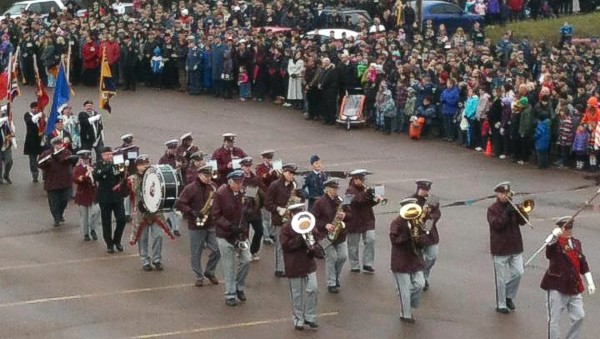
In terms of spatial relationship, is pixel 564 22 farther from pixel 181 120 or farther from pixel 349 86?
pixel 181 120

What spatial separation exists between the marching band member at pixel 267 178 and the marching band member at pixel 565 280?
5456 mm

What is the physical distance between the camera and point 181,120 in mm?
32969

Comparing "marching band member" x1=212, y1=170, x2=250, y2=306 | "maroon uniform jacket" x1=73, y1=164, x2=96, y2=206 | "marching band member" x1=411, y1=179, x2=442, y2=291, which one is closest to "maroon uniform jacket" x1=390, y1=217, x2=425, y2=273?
"marching band member" x1=411, y1=179, x2=442, y2=291

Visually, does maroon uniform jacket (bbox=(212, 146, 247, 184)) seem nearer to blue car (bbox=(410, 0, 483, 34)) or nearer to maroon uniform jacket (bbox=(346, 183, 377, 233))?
maroon uniform jacket (bbox=(346, 183, 377, 233))

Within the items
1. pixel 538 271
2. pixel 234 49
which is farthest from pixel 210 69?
pixel 538 271

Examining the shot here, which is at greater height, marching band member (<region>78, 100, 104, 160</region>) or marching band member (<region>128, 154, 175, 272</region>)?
marching band member (<region>78, 100, 104, 160</region>)

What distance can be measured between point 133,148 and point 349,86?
37.2ft

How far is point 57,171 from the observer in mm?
Result: 22609

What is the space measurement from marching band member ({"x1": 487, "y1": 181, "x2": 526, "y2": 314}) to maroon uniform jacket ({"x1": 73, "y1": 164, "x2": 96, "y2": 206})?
6.89 meters

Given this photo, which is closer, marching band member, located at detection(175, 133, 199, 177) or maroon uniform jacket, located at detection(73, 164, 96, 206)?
maroon uniform jacket, located at detection(73, 164, 96, 206)

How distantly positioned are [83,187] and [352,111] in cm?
1104

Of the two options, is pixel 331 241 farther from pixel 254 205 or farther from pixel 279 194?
pixel 254 205

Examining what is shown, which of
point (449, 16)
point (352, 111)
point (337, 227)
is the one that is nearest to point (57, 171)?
point (337, 227)

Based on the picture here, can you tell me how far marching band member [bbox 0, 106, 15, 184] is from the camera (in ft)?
86.0
